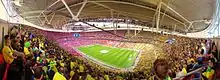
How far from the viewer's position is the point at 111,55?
4.70ft


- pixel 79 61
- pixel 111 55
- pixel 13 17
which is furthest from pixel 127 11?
pixel 13 17

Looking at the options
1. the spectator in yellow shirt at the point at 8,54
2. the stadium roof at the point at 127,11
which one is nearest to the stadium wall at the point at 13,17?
the stadium roof at the point at 127,11

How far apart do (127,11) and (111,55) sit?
0.24 meters

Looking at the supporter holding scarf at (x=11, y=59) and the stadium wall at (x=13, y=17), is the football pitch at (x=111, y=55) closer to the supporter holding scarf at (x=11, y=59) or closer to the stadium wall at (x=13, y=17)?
the stadium wall at (x=13, y=17)

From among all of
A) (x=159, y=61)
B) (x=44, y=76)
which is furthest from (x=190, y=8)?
(x=44, y=76)

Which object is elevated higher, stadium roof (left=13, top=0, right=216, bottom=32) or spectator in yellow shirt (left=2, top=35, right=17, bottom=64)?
stadium roof (left=13, top=0, right=216, bottom=32)

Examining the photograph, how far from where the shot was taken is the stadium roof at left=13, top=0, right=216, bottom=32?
1.32 meters

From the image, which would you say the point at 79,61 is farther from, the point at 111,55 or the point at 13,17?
A: the point at 13,17

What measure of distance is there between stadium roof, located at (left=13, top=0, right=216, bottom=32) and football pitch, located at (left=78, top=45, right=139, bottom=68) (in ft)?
0.53

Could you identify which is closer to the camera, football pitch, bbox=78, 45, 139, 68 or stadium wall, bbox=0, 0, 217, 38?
stadium wall, bbox=0, 0, 217, 38

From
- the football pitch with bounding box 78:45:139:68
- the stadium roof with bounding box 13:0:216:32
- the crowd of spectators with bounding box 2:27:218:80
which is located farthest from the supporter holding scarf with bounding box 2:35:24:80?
the football pitch with bounding box 78:45:139:68

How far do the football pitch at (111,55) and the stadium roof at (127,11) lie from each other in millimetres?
163

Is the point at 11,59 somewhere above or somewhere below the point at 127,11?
below

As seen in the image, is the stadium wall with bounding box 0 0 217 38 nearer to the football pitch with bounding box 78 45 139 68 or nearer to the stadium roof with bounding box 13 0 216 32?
the stadium roof with bounding box 13 0 216 32
